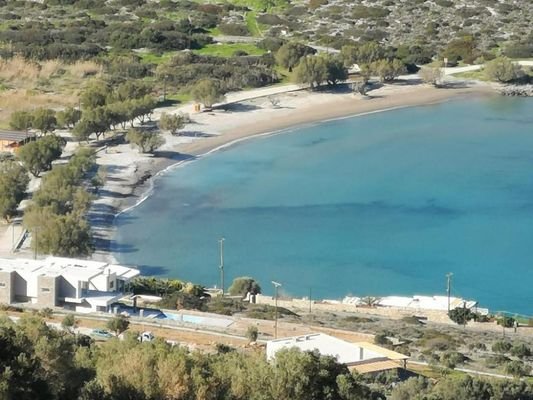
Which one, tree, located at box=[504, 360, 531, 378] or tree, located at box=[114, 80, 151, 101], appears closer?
tree, located at box=[504, 360, 531, 378]

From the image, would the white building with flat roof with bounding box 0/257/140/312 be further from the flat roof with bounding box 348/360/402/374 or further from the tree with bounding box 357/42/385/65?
the tree with bounding box 357/42/385/65

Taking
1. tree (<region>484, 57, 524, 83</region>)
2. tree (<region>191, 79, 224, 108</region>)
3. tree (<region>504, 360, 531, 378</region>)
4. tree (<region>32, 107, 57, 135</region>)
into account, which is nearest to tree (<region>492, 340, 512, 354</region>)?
tree (<region>504, 360, 531, 378</region>)

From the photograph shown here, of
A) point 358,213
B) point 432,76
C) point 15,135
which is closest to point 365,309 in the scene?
point 358,213

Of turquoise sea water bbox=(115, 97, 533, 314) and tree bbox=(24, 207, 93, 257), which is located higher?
tree bbox=(24, 207, 93, 257)

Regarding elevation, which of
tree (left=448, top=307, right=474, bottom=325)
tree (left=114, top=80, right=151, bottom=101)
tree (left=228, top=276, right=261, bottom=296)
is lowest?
tree (left=228, top=276, right=261, bottom=296)

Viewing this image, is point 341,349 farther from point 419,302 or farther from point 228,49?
point 228,49

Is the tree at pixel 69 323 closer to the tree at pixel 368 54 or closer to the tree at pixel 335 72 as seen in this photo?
the tree at pixel 335 72

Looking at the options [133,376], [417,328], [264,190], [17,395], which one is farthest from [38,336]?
[264,190]
